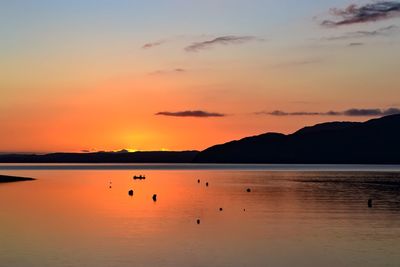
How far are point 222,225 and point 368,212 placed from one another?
70.8 ft

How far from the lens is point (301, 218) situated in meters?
63.2

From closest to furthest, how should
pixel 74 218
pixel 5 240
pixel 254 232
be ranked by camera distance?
pixel 5 240 → pixel 254 232 → pixel 74 218

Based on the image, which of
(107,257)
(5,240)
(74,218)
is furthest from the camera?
(74,218)

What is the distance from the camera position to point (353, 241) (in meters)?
46.0

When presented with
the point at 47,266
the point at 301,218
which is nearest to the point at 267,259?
the point at 47,266

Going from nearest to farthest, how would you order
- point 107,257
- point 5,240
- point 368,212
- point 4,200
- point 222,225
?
point 107,257, point 5,240, point 222,225, point 368,212, point 4,200

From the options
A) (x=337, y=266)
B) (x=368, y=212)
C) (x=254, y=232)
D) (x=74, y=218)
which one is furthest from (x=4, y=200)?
(x=337, y=266)

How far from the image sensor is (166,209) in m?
74.4

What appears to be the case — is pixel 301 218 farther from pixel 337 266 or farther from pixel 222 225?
pixel 337 266

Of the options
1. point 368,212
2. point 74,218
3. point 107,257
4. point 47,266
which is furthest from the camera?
point 368,212

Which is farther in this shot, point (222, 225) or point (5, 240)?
point (222, 225)

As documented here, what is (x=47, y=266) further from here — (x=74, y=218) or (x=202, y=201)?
(x=202, y=201)

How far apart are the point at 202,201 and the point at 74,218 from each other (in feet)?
96.3

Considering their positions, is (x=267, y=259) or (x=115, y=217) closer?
(x=267, y=259)
